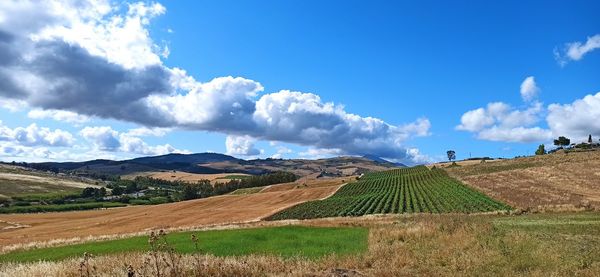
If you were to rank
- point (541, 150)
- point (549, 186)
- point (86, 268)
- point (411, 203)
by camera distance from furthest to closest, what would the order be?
point (541, 150), point (549, 186), point (411, 203), point (86, 268)

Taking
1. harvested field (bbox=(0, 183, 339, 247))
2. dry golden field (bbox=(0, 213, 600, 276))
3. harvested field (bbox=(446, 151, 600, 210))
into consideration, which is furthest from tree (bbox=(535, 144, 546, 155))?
dry golden field (bbox=(0, 213, 600, 276))

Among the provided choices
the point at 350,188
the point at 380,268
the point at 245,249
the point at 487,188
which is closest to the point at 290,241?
the point at 245,249

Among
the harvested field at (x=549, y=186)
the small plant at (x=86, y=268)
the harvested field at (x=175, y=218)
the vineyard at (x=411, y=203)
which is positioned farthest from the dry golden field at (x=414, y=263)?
the harvested field at (x=175, y=218)

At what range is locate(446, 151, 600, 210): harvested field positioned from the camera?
62375 mm

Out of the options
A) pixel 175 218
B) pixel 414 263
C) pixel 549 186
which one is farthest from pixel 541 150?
pixel 414 263

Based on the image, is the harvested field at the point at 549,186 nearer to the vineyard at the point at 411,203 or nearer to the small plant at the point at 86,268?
the vineyard at the point at 411,203

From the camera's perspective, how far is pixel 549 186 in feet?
268

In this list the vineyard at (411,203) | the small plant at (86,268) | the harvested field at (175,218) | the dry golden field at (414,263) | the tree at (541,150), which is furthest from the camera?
the tree at (541,150)

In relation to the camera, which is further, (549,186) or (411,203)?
(549,186)

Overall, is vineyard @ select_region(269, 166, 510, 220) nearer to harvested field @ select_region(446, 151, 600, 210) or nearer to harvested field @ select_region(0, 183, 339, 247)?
harvested field @ select_region(446, 151, 600, 210)

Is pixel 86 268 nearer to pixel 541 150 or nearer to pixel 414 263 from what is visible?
pixel 414 263

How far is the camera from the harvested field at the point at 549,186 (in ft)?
205

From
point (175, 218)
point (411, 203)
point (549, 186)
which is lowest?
point (175, 218)

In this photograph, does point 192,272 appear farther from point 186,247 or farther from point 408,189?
point 408,189
